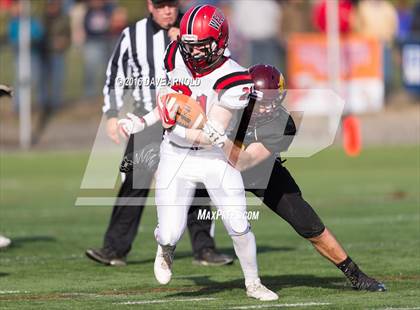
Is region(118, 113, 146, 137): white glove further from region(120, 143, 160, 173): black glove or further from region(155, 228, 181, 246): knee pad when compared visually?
region(155, 228, 181, 246): knee pad

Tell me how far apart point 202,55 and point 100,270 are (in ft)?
7.60

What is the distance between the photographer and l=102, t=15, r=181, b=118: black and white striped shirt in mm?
8875

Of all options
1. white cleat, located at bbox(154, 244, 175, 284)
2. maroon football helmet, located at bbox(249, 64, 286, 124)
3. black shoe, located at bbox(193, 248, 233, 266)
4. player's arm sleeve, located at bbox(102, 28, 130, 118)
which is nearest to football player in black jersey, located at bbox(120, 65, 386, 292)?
maroon football helmet, located at bbox(249, 64, 286, 124)

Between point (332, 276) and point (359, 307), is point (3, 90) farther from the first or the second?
point (359, 307)

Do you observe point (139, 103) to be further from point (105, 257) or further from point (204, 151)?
point (204, 151)

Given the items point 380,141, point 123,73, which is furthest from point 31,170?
point 123,73

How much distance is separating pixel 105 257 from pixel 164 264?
1.85m

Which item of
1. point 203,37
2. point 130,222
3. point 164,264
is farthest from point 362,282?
point 130,222

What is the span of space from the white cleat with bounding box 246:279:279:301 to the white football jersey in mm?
908

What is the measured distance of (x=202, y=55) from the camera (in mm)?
6844

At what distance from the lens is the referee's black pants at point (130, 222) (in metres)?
8.84

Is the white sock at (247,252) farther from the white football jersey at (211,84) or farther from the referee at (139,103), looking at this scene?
the referee at (139,103)

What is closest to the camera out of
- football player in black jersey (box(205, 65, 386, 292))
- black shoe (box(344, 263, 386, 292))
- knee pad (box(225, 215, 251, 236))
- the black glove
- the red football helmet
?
the red football helmet

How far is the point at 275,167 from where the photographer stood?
23.9 ft
